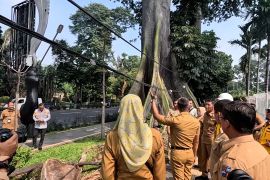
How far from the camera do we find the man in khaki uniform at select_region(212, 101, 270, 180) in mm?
2307

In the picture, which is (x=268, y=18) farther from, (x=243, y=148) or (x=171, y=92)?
(x=243, y=148)

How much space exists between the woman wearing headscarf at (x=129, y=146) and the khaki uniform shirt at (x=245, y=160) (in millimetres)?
1011

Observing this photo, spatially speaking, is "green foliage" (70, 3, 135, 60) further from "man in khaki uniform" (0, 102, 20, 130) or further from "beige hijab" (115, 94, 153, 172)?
"beige hijab" (115, 94, 153, 172)

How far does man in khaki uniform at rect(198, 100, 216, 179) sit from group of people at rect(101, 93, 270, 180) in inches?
45.1

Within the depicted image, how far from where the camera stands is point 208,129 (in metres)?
7.00

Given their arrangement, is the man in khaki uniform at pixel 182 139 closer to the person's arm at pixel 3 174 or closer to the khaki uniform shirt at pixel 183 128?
the khaki uniform shirt at pixel 183 128

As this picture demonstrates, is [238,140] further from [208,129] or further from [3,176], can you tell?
[208,129]

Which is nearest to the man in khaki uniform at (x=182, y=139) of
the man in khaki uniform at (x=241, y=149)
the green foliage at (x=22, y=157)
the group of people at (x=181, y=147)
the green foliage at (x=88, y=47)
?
the group of people at (x=181, y=147)

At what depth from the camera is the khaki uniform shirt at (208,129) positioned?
6880mm

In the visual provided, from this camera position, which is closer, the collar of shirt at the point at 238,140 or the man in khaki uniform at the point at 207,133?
the collar of shirt at the point at 238,140

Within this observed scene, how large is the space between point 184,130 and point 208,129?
61.9 inches

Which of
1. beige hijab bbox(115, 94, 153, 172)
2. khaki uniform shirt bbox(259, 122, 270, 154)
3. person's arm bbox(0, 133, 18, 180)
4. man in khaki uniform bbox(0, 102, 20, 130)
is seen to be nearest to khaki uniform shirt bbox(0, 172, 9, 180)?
person's arm bbox(0, 133, 18, 180)

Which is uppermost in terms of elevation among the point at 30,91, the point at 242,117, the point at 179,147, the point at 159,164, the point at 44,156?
the point at 30,91

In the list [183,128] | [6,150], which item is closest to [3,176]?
[6,150]
